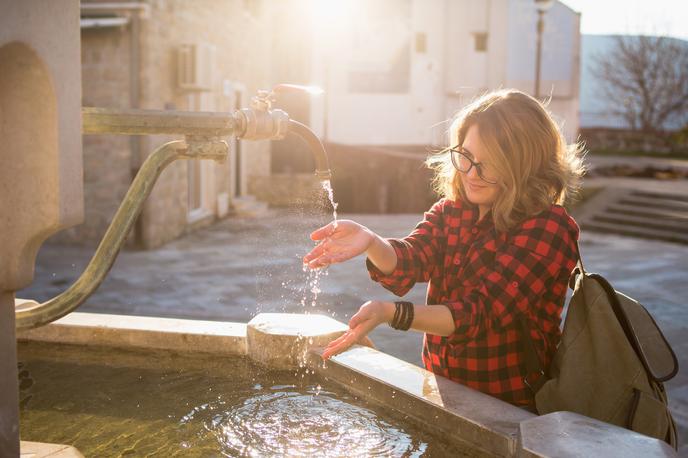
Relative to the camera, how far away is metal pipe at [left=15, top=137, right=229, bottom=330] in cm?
195

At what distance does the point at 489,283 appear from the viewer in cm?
237

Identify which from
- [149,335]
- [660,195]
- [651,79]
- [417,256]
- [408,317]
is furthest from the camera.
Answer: [651,79]

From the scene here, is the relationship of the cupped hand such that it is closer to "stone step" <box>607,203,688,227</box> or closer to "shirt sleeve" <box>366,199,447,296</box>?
"shirt sleeve" <box>366,199,447,296</box>

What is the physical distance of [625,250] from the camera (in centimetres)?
1138

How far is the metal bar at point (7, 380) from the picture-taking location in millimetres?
1631

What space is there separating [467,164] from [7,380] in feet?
4.97

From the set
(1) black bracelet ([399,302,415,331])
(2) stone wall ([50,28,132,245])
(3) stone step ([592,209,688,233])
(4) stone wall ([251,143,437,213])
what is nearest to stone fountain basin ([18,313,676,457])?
(1) black bracelet ([399,302,415,331])

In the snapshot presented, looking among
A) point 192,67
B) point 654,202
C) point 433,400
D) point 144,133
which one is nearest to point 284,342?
point 433,400

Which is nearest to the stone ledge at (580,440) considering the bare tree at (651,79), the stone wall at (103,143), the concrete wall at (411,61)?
the stone wall at (103,143)

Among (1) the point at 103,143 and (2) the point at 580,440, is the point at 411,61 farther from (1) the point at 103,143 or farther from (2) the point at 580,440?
(2) the point at 580,440

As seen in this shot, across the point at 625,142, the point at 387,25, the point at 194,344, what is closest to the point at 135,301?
the point at 194,344

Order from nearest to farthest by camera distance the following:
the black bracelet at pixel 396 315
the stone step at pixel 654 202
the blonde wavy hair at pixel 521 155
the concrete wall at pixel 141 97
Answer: the black bracelet at pixel 396 315, the blonde wavy hair at pixel 521 155, the concrete wall at pixel 141 97, the stone step at pixel 654 202

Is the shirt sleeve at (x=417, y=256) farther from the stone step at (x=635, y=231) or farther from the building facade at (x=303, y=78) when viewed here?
the stone step at (x=635, y=231)

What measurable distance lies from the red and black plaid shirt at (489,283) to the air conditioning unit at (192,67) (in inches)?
348
